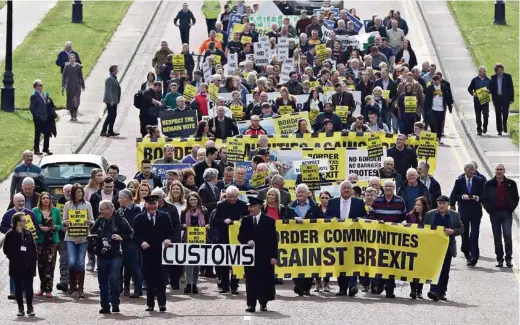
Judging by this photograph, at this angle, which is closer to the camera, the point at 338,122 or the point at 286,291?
the point at 286,291

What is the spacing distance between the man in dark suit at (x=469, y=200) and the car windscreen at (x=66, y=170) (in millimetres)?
6550

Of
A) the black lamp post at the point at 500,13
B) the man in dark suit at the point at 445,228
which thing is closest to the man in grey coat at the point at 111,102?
the man in dark suit at the point at 445,228

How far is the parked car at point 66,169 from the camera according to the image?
32031 mm

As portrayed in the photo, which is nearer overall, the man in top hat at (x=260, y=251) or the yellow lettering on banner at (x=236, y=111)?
the man in top hat at (x=260, y=251)

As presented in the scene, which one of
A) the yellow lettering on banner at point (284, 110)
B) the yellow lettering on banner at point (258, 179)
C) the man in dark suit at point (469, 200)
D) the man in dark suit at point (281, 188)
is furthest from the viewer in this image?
the yellow lettering on banner at point (284, 110)

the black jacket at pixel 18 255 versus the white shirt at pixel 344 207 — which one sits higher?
the white shirt at pixel 344 207

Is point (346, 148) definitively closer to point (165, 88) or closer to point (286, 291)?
point (286, 291)

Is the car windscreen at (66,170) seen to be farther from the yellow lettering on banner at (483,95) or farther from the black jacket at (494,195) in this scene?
the yellow lettering on banner at (483,95)

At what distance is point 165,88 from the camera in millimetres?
43125

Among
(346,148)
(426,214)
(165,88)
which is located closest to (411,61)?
(165,88)

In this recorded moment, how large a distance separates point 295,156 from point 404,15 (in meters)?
26.8

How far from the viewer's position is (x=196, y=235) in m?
27.5

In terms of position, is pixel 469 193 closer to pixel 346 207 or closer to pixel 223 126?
pixel 346 207

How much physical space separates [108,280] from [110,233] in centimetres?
66
